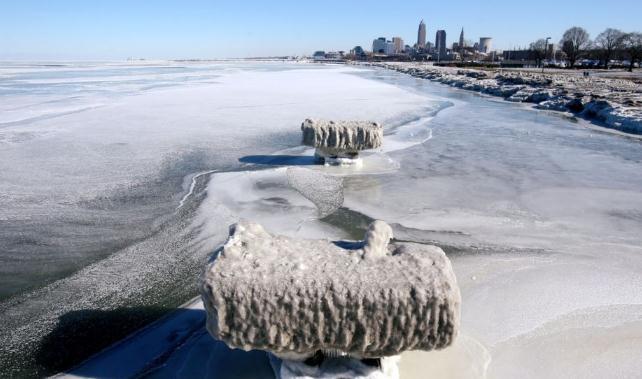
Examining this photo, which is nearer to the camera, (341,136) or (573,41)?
(341,136)

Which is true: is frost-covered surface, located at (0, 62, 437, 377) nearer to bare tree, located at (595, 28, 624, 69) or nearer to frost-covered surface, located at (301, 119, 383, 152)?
frost-covered surface, located at (301, 119, 383, 152)

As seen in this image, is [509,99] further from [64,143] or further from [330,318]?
[330,318]

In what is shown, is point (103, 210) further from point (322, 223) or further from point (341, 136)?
point (341, 136)

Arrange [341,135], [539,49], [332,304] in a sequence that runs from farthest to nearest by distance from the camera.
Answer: [539,49]
[341,135]
[332,304]

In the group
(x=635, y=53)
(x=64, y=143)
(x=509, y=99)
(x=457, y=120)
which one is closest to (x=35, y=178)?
(x=64, y=143)

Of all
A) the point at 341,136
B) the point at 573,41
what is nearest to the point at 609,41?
the point at 573,41

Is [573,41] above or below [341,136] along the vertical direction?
above
